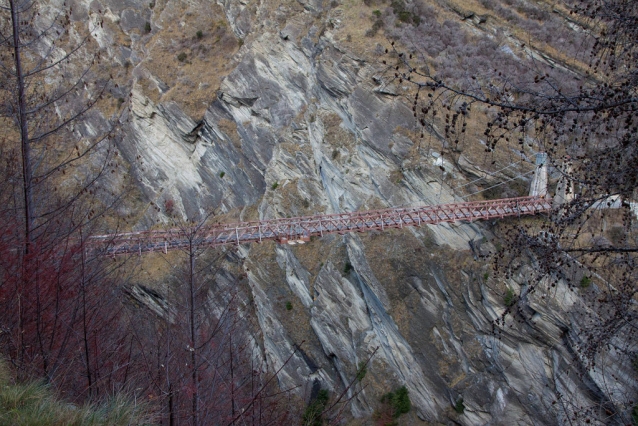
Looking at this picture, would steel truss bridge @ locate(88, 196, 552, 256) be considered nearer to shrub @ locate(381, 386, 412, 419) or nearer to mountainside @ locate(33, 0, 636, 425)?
mountainside @ locate(33, 0, 636, 425)

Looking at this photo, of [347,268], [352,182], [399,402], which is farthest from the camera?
[352,182]

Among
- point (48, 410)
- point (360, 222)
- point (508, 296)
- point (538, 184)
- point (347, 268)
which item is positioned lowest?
point (508, 296)

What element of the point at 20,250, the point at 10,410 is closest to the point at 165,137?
the point at 20,250

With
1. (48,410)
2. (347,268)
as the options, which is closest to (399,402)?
(347,268)

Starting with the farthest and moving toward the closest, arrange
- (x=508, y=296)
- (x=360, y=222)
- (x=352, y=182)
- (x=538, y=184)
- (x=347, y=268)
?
(x=352, y=182), (x=347, y=268), (x=360, y=222), (x=508, y=296), (x=538, y=184)

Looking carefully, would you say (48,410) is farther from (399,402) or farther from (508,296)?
(399,402)

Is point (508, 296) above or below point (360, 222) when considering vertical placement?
below
